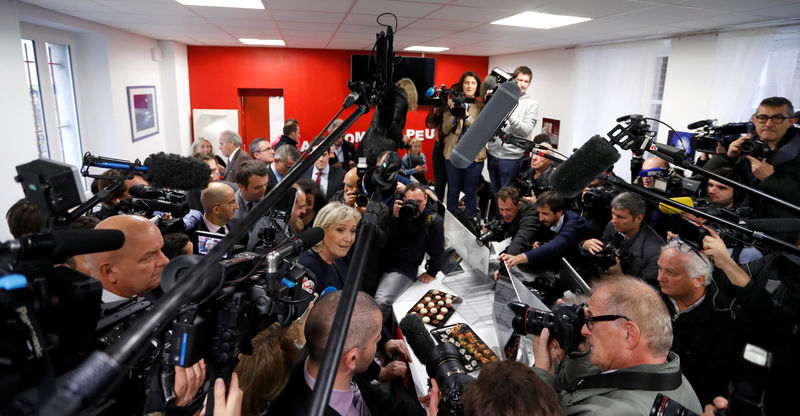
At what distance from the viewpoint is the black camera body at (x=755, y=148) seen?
2.97m

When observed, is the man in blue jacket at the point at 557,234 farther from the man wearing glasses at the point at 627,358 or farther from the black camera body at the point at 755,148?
the man wearing glasses at the point at 627,358

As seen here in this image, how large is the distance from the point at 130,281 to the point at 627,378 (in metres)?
1.86

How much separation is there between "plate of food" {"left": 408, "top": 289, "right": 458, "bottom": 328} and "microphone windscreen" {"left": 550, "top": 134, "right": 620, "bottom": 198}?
1478mm

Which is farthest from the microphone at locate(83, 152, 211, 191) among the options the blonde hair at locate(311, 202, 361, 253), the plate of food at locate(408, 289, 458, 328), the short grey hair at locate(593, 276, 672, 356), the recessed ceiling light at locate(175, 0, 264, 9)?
the recessed ceiling light at locate(175, 0, 264, 9)

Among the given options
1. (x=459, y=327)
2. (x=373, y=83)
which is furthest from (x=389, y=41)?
(x=459, y=327)

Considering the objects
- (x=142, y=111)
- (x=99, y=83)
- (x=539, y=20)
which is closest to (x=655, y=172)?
(x=539, y=20)

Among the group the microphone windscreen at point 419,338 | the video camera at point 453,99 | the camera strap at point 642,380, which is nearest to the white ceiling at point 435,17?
the video camera at point 453,99

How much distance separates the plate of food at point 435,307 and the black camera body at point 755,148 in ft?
7.37

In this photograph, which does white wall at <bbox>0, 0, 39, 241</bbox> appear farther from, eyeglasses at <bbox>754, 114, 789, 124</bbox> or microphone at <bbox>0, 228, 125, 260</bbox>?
eyeglasses at <bbox>754, 114, 789, 124</bbox>

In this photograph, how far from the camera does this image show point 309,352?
1.54m

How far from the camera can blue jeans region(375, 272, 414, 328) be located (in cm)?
280

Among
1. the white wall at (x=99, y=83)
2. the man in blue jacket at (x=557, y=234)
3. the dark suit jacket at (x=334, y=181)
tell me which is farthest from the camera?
the dark suit jacket at (x=334, y=181)

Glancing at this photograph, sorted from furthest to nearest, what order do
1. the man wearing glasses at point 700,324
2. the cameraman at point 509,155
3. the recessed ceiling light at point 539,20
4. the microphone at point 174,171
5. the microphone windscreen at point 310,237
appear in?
the cameraman at point 509,155 → the recessed ceiling light at point 539,20 → the man wearing glasses at point 700,324 → the microphone at point 174,171 → the microphone windscreen at point 310,237

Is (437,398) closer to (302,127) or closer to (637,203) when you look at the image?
(637,203)
